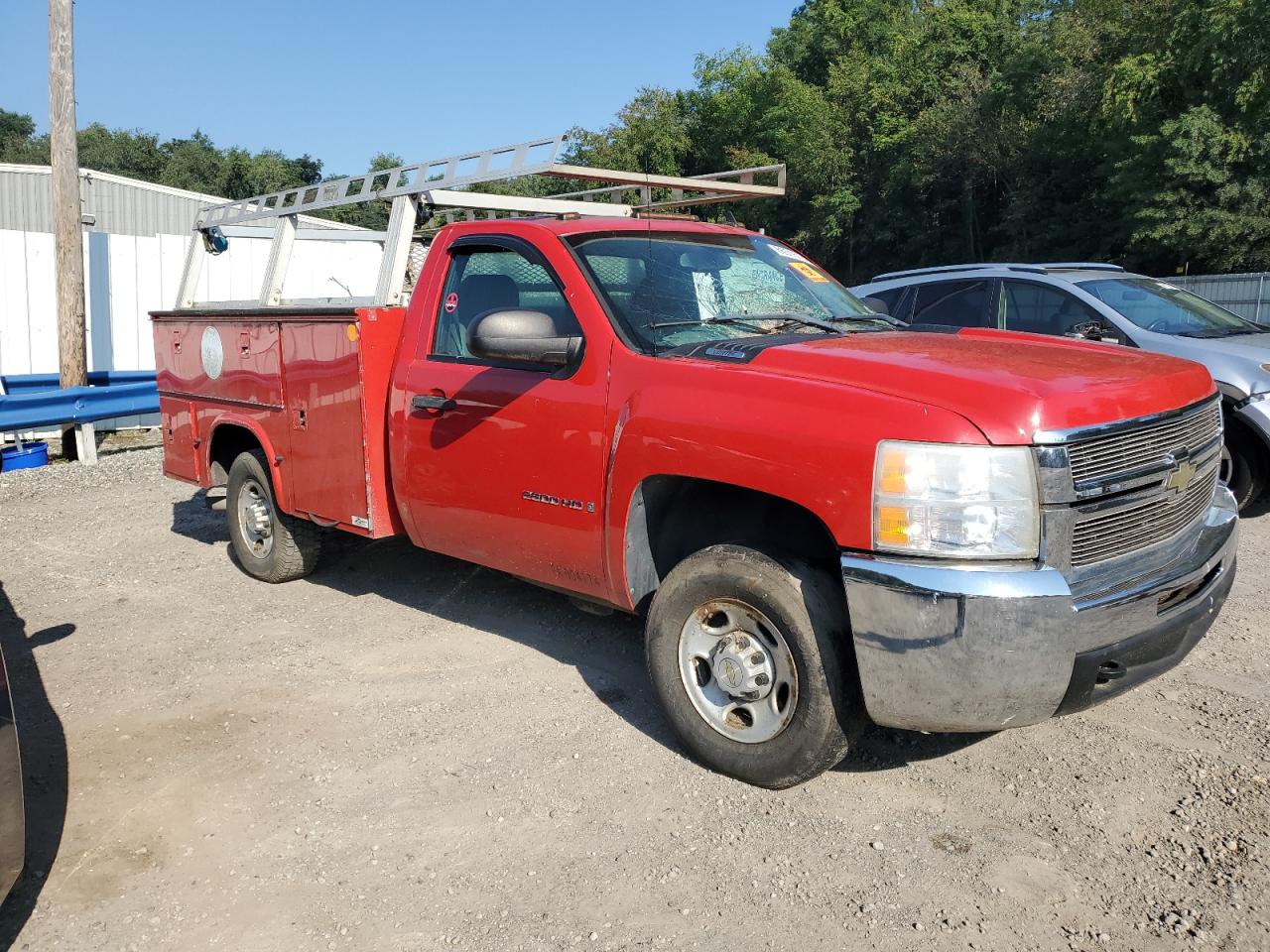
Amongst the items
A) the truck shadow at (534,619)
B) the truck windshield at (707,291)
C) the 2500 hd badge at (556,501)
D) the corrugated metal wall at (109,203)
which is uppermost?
the corrugated metal wall at (109,203)

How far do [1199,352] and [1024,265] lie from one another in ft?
6.29

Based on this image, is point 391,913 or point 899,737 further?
point 899,737

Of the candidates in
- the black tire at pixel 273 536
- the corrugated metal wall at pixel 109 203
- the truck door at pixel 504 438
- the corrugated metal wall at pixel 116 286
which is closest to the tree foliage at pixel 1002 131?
the corrugated metal wall at pixel 109 203

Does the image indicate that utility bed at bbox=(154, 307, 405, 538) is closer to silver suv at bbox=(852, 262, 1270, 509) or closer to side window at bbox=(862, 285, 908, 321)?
silver suv at bbox=(852, 262, 1270, 509)

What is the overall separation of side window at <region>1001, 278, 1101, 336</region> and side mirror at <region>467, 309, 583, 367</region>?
506cm

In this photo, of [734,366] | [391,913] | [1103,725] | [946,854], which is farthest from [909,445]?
[391,913]

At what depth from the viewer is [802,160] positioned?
133ft

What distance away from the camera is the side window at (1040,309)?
7.92 m

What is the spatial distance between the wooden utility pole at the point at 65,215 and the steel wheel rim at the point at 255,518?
6915 millimetres

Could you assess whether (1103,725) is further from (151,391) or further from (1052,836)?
(151,391)

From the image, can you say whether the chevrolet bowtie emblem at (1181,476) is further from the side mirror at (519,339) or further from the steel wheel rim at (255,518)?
the steel wheel rim at (255,518)

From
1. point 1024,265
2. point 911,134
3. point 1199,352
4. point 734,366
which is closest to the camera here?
point 734,366

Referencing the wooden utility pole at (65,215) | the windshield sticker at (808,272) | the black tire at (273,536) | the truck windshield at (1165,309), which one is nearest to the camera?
the windshield sticker at (808,272)

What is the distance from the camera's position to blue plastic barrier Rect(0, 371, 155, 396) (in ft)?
39.8
